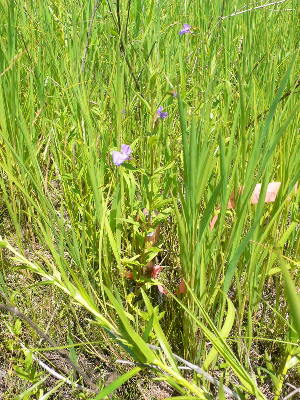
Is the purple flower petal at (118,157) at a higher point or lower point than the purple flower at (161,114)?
lower

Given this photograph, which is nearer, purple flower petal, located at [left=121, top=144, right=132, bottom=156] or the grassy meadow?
the grassy meadow

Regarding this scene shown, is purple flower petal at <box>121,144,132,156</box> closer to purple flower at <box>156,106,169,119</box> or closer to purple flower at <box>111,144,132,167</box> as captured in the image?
purple flower at <box>111,144,132,167</box>

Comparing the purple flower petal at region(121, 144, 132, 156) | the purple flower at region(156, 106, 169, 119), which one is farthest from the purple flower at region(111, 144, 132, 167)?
the purple flower at region(156, 106, 169, 119)

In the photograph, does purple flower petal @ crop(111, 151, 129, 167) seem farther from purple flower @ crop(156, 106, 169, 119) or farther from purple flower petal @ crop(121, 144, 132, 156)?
purple flower @ crop(156, 106, 169, 119)

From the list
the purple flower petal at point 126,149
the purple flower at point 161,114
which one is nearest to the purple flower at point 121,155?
the purple flower petal at point 126,149

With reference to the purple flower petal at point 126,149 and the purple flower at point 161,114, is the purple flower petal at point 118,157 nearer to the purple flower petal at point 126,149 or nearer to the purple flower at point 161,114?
the purple flower petal at point 126,149

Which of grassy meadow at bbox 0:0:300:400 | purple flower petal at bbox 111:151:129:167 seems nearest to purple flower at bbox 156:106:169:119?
grassy meadow at bbox 0:0:300:400

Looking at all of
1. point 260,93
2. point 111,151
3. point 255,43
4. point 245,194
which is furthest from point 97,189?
point 255,43

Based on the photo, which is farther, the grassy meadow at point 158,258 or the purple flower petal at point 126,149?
the purple flower petal at point 126,149

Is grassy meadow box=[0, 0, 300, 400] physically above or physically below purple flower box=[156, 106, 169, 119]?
below
